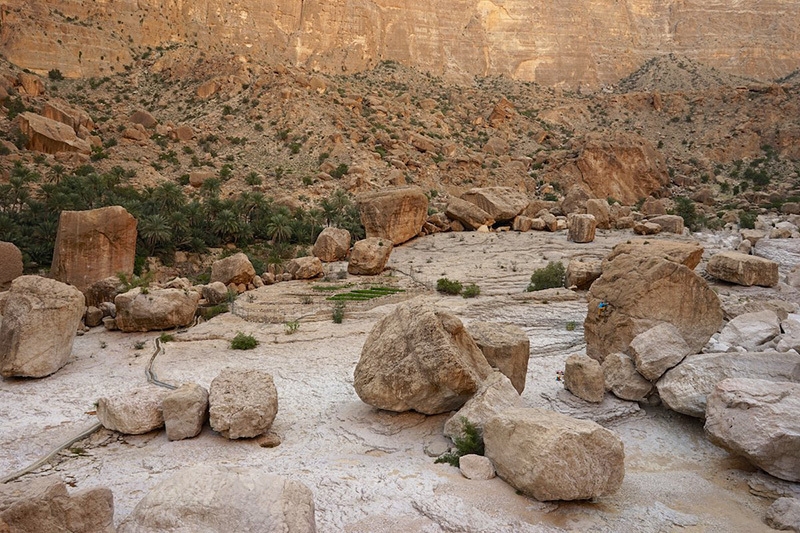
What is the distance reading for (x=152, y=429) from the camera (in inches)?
314

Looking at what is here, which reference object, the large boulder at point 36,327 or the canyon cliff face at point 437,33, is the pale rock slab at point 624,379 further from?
the canyon cliff face at point 437,33

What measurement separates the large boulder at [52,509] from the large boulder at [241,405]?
9.25ft

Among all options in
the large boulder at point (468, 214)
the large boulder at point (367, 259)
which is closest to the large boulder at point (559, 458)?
the large boulder at point (367, 259)

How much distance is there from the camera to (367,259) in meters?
25.1

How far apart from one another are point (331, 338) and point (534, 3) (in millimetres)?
85246

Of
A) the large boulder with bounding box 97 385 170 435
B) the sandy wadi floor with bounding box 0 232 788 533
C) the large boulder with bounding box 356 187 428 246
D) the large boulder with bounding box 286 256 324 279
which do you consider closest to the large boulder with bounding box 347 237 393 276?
the large boulder with bounding box 286 256 324 279

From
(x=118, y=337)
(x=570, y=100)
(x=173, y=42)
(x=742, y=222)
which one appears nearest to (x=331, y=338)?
(x=118, y=337)

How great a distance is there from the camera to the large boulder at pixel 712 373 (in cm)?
729

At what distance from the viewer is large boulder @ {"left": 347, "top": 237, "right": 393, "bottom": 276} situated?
25.1 m

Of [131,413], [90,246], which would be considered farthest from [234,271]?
[131,413]

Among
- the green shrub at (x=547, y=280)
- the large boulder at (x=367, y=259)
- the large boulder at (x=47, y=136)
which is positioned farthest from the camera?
the large boulder at (x=47, y=136)

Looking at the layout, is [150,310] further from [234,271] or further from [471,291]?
[471,291]

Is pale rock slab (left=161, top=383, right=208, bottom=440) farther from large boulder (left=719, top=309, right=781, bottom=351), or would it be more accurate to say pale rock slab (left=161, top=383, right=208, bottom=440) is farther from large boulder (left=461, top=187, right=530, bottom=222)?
large boulder (left=461, top=187, right=530, bottom=222)

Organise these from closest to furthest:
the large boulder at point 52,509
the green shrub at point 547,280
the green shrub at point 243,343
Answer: the large boulder at point 52,509, the green shrub at point 243,343, the green shrub at point 547,280
